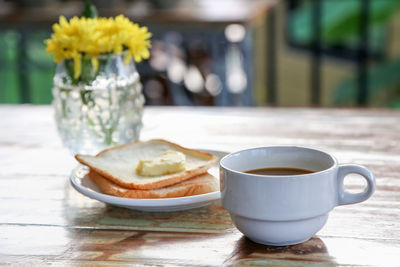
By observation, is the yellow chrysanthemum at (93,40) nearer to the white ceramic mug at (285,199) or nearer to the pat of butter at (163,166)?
the pat of butter at (163,166)

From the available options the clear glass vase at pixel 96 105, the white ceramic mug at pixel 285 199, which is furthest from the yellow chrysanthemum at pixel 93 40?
the white ceramic mug at pixel 285 199

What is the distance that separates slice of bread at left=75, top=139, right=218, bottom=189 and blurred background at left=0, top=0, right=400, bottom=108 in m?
1.66

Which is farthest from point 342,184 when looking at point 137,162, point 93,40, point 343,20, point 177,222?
point 343,20

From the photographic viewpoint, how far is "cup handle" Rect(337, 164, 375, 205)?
586 mm

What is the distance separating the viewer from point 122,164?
78 cm

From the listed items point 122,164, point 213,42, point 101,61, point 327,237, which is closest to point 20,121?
point 101,61

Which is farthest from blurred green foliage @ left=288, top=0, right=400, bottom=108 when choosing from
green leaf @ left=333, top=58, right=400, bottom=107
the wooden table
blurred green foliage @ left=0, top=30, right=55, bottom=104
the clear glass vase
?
the clear glass vase

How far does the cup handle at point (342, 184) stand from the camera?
23.1 inches

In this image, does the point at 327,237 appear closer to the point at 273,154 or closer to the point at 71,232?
the point at 273,154

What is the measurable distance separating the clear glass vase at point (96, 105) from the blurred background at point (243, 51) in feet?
5.15

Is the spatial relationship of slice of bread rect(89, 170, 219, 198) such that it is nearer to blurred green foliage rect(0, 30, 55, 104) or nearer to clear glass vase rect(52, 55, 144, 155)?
Answer: clear glass vase rect(52, 55, 144, 155)

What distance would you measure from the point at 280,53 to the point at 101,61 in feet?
10.3

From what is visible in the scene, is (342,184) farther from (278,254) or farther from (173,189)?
(173,189)

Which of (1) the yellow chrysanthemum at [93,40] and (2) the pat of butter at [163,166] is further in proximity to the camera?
(1) the yellow chrysanthemum at [93,40]
